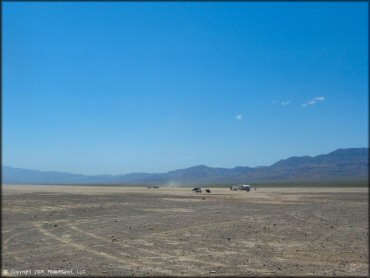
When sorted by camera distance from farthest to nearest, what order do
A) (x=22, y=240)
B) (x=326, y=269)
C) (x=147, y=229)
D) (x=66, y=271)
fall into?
(x=147, y=229), (x=22, y=240), (x=326, y=269), (x=66, y=271)

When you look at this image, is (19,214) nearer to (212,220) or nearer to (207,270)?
(212,220)

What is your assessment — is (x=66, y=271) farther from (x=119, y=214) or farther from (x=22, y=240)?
(x=119, y=214)

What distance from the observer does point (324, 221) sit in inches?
1145

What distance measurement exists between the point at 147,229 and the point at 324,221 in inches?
486

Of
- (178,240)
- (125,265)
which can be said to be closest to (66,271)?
(125,265)

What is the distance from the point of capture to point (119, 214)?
31406mm

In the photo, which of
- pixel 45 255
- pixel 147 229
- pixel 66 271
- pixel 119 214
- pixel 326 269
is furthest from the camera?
pixel 119 214

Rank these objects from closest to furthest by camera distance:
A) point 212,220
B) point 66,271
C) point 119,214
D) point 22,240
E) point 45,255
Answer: point 66,271 < point 45,255 < point 22,240 < point 212,220 < point 119,214

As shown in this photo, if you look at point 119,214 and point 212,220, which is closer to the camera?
point 212,220

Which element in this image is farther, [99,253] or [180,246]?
[180,246]

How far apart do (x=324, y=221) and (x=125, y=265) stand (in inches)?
718

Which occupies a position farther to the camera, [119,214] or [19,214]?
[119,214]

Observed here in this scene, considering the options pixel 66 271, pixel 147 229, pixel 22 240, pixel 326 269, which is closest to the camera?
pixel 66 271

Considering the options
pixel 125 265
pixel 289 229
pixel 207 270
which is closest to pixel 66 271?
pixel 125 265
